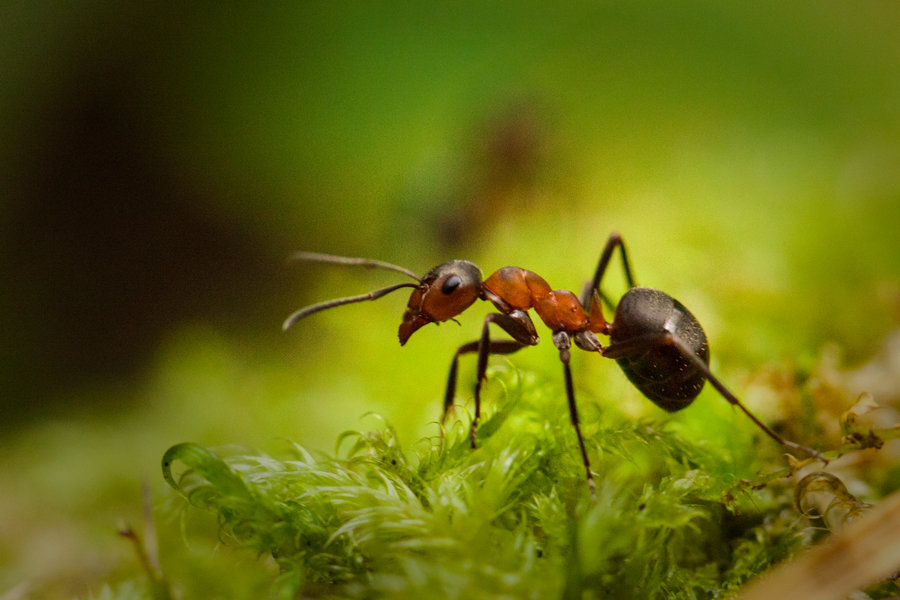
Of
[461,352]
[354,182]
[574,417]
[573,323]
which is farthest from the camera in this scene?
[354,182]

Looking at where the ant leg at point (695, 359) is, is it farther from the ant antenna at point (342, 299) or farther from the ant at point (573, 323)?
the ant antenna at point (342, 299)

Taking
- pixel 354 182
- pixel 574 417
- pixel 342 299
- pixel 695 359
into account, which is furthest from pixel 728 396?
pixel 354 182

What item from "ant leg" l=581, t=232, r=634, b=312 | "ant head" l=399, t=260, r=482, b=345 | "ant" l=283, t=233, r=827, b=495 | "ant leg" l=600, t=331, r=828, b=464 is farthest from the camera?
"ant leg" l=581, t=232, r=634, b=312

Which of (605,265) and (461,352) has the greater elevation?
(605,265)

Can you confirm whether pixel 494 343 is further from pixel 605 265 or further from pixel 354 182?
pixel 354 182

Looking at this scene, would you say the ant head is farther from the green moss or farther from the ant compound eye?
the green moss

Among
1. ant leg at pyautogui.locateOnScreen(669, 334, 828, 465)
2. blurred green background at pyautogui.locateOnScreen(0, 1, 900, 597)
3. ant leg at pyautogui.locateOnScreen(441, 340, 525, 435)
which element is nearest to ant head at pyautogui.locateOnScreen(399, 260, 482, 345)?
ant leg at pyautogui.locateOnScreen(441, 340, 525, 435)

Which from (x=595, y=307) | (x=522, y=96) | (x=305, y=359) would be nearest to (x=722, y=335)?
(x=595, y=307)
